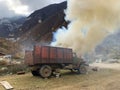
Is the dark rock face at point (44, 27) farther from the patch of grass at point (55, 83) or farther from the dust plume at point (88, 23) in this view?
the patch of grass at point (55, 83)

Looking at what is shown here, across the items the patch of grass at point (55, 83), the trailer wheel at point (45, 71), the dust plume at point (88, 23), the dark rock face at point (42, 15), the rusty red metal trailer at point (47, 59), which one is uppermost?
the dark rock face at point (42, 15)

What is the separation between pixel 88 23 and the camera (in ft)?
92.0

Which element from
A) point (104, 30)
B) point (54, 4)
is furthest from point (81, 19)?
point (54, 4)

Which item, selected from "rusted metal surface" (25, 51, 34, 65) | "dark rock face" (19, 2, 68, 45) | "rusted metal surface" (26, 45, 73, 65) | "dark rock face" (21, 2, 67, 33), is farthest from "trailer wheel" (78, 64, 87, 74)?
"dark rock face" (21, 2, 67, 33)

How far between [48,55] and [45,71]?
147 centimetres

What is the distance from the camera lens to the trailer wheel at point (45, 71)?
20.3 m

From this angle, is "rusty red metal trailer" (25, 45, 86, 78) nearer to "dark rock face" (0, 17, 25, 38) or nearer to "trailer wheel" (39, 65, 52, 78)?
"trailer wheel" (39, 65, 52, 78)

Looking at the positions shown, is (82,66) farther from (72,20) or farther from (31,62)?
(72,20)

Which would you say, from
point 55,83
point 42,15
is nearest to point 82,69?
point 55,83


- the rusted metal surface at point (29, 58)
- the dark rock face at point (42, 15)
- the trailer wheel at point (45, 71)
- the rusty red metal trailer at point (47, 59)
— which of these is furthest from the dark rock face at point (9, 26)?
the trailer wheel at point (45, 71)

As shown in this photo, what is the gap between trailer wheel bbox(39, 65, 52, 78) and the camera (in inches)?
800

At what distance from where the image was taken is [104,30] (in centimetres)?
2870

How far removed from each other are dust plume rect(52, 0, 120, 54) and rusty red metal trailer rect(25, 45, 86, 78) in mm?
4371

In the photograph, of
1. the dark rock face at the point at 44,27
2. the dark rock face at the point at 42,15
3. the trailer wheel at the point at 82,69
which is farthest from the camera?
the dark rock face at the point at 42,15
